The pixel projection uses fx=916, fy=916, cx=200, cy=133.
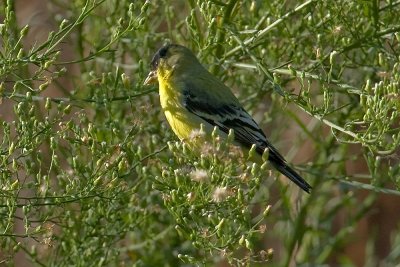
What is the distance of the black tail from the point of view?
A: 3945 millimetres

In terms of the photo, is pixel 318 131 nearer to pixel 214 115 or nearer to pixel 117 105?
pixel 214 115

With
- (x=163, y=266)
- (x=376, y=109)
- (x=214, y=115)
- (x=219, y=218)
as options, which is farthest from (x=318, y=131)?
(x=219, y=218)

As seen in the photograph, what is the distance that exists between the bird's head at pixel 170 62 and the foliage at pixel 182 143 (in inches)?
4.3

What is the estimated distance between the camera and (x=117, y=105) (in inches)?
168

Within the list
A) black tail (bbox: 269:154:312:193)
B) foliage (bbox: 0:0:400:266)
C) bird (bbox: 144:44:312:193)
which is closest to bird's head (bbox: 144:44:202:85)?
bird (bbox: 144:44:312:193)

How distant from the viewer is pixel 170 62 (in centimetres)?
443

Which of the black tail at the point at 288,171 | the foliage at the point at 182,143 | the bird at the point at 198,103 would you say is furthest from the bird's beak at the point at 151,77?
the black tail at the point at 288,171

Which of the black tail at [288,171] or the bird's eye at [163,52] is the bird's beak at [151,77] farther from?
the black tail at [288,171]

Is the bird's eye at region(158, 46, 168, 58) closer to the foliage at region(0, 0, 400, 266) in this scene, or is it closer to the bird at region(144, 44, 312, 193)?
the bird at region(144, 44, 312, 193)

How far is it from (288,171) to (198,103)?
60 centimetres

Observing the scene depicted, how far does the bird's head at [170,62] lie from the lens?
4.25 metres

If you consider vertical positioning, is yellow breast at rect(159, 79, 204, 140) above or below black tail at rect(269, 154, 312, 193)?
above

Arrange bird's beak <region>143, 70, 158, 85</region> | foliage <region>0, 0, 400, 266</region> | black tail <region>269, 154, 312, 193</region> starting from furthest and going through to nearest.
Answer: bird's beak <region>143, 70, 158, 85</region> → black tail <region>269, 154, 312, 193</region> → foliage <region>0, 0, 400, 266</region>

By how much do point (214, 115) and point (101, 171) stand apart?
1.25m
